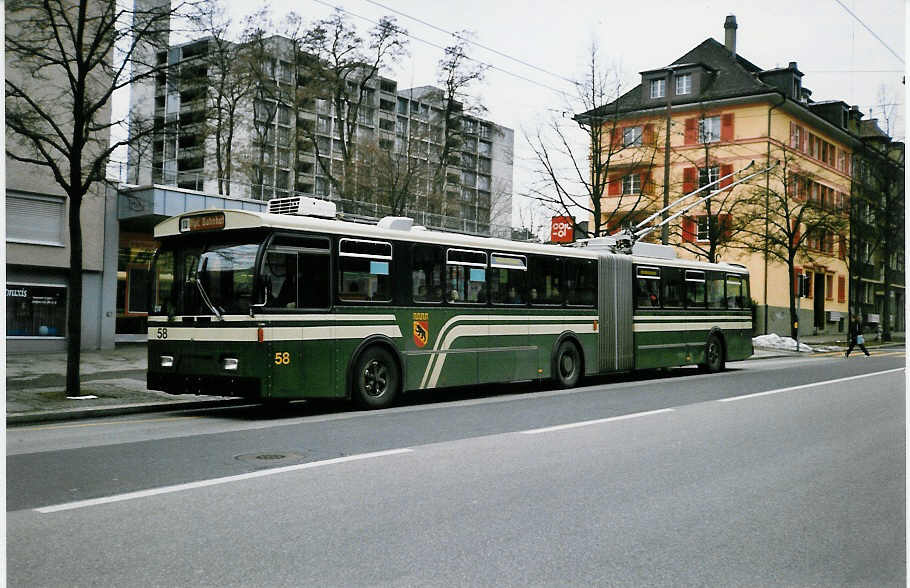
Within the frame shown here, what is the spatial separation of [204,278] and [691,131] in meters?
31.6

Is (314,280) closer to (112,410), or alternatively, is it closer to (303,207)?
(303,207)

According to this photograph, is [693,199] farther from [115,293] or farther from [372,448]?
[372,448]

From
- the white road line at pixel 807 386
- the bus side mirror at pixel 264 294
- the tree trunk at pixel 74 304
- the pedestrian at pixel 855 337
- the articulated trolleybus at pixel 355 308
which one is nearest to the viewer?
the bus side mirror at pixel 264 294

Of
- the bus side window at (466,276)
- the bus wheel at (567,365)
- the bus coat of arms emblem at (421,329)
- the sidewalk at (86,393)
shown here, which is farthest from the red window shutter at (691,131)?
the bus coat of arms emblem at (421,329)

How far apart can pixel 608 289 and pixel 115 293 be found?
14.7 meters

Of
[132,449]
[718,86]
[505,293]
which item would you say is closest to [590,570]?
[132,449]

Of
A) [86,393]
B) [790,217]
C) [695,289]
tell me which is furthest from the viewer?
[790,217]

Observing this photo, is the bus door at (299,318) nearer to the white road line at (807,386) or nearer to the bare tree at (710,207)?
the white road line at (807,386)

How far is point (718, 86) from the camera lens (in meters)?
52.2

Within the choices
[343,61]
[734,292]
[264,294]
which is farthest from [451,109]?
[264,294]

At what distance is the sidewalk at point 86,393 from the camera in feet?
42.8

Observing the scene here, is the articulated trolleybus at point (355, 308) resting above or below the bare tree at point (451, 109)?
below

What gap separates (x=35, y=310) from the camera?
2423cm

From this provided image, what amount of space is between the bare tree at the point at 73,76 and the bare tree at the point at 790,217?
2708 centimetres
